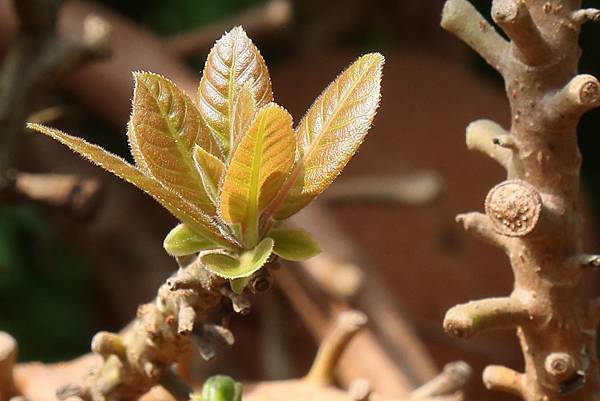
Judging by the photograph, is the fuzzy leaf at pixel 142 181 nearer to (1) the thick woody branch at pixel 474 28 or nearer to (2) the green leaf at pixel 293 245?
(2) the green leaf at pixel 293 245

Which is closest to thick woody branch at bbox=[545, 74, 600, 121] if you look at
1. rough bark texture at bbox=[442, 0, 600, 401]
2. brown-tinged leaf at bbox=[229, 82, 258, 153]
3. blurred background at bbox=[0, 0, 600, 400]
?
rough bark texture at bbox=[442, 0, 600, 401]

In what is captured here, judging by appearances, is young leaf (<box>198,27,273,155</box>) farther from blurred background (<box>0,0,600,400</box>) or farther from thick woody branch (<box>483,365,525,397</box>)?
blurred background (<box>0,0,600,400</box>)

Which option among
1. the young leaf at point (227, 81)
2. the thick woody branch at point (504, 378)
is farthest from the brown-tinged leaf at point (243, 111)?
the thick woody branch at point (504, 378)

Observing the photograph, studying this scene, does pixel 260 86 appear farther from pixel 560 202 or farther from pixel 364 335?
pixel 364 335

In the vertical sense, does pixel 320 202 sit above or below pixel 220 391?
above

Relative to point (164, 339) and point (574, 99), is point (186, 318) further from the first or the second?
point (574, 99)

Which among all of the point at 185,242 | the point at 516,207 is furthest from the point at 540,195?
the point at 185,242

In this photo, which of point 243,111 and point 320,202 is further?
point 320,202
